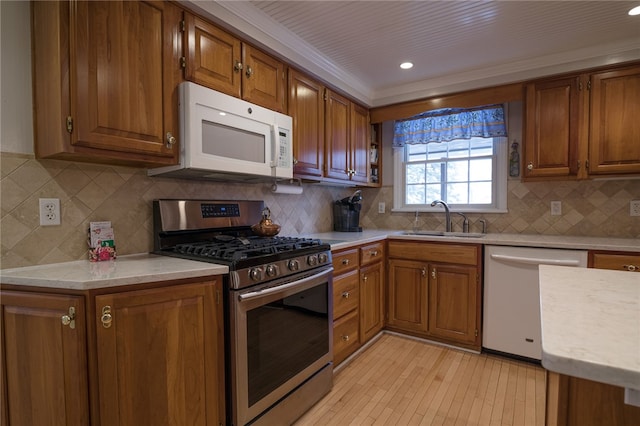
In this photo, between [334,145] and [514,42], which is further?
[334,145]

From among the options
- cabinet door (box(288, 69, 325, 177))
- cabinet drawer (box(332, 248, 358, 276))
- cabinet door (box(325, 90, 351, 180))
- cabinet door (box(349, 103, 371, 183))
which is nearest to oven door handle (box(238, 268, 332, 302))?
cabinet drawer (box(332, 248, 358, 276))

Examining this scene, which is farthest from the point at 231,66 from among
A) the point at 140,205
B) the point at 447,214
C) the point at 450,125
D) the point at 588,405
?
the point at 447,214

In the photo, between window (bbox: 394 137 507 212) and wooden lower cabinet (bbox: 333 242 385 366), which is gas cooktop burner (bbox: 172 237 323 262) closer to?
wooden lower cabinet (bbox: 333 242 385 366)

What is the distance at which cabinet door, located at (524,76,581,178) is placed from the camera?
2.48 meters

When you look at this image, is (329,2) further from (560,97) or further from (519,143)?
(519,143)

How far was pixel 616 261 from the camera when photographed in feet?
6.93

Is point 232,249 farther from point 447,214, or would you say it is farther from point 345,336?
point 447,214

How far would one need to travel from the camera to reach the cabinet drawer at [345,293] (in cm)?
229

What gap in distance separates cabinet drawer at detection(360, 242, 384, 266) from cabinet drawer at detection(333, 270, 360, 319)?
0.50 feet

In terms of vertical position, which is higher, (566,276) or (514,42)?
(514,42)

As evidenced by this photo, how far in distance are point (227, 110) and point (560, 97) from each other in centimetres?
254

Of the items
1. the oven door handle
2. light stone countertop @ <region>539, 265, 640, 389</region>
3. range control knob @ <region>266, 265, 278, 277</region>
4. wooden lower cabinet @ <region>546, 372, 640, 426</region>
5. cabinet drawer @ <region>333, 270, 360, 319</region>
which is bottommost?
cabinet drawer @ <region>333, 270, 360, 319</region>

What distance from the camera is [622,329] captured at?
2.17 ft

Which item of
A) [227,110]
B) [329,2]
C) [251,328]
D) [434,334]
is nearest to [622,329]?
[251,328]
